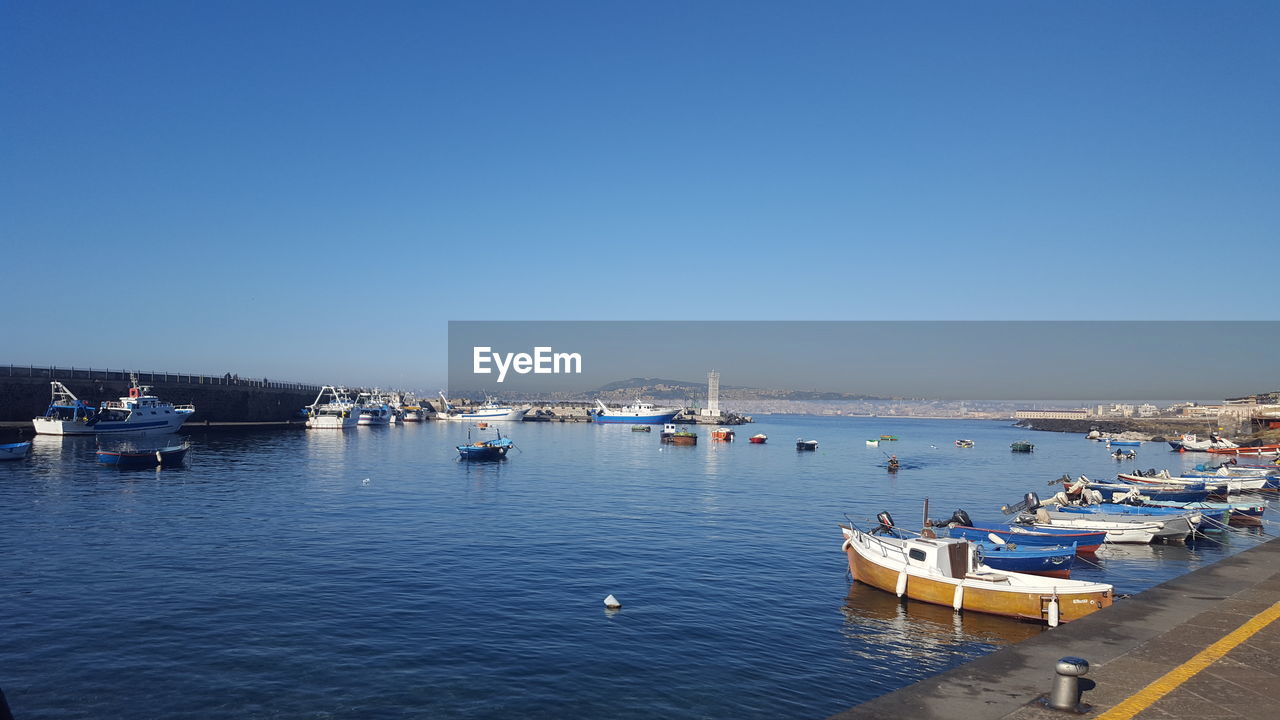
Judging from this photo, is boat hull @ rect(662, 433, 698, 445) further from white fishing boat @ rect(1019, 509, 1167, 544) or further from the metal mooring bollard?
the metal mooring bollard

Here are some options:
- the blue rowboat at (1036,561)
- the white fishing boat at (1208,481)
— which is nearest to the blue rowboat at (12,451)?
the blue rowboat at (1036,561)

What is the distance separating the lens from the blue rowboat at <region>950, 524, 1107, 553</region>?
29266 millimetres

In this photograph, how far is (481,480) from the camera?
5709 cm

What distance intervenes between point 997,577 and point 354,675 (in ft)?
59.1

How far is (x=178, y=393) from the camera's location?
109 m

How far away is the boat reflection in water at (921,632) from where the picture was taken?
59.8 feet

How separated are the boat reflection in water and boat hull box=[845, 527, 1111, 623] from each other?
0.28 meters

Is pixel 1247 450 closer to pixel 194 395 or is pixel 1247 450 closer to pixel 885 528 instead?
pixel 885 528

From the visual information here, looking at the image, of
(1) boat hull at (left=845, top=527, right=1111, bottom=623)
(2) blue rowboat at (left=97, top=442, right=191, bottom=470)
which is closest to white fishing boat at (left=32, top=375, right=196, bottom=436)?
(2) blue rowboat at (left=97, top=442, right=191, bottom=470)

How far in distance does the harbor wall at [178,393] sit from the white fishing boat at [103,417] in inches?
86.7

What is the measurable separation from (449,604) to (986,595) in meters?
16.1

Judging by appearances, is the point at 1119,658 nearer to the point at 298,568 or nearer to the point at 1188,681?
the point at 1188,681

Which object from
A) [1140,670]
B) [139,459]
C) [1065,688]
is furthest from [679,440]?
[1065,688]

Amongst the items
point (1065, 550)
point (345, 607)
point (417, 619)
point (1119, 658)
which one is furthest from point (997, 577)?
point (345, 607)
